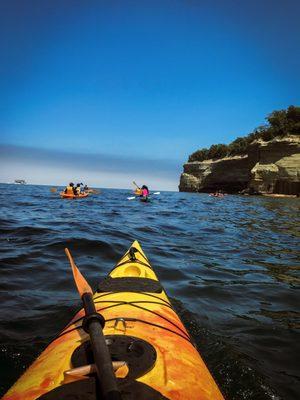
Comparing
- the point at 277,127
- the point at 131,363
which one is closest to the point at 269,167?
the point at 277,127

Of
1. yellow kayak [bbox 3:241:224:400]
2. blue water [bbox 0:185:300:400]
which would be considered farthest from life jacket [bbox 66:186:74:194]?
yellow kayak [bbox 3:241:224:400]

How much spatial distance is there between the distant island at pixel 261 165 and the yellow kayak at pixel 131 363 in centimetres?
4271

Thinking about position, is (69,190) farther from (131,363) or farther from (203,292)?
(131,363)

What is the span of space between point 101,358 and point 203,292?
3808 millimetres

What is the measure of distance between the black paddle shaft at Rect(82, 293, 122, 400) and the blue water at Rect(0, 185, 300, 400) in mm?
1322

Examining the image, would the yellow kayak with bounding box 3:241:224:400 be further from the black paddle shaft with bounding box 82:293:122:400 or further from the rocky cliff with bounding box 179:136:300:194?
the rocky cliff with bounding box 179:136:300:194

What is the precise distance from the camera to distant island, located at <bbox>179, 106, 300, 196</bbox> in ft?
139

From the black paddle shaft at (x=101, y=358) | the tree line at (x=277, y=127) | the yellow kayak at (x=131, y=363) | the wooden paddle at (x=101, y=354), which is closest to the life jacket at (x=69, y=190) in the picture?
the yellow kayak at (x=131, y=363)

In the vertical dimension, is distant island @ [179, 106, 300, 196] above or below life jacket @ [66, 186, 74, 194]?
above

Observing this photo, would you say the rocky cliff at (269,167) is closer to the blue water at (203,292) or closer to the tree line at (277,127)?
the tree line at (277,127)

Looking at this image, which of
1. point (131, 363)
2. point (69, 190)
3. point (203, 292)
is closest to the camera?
point (131, 363)

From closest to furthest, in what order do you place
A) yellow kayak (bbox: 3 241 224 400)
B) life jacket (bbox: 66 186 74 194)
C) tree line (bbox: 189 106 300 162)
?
yellow kayak (bbox: 3 241 224 400) → life jacket (bbox: 66 186 74 194) → tree line (bbox: 189 106 300 162)

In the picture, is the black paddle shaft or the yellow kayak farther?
the yellow kayak

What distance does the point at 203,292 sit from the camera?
17.0ft
